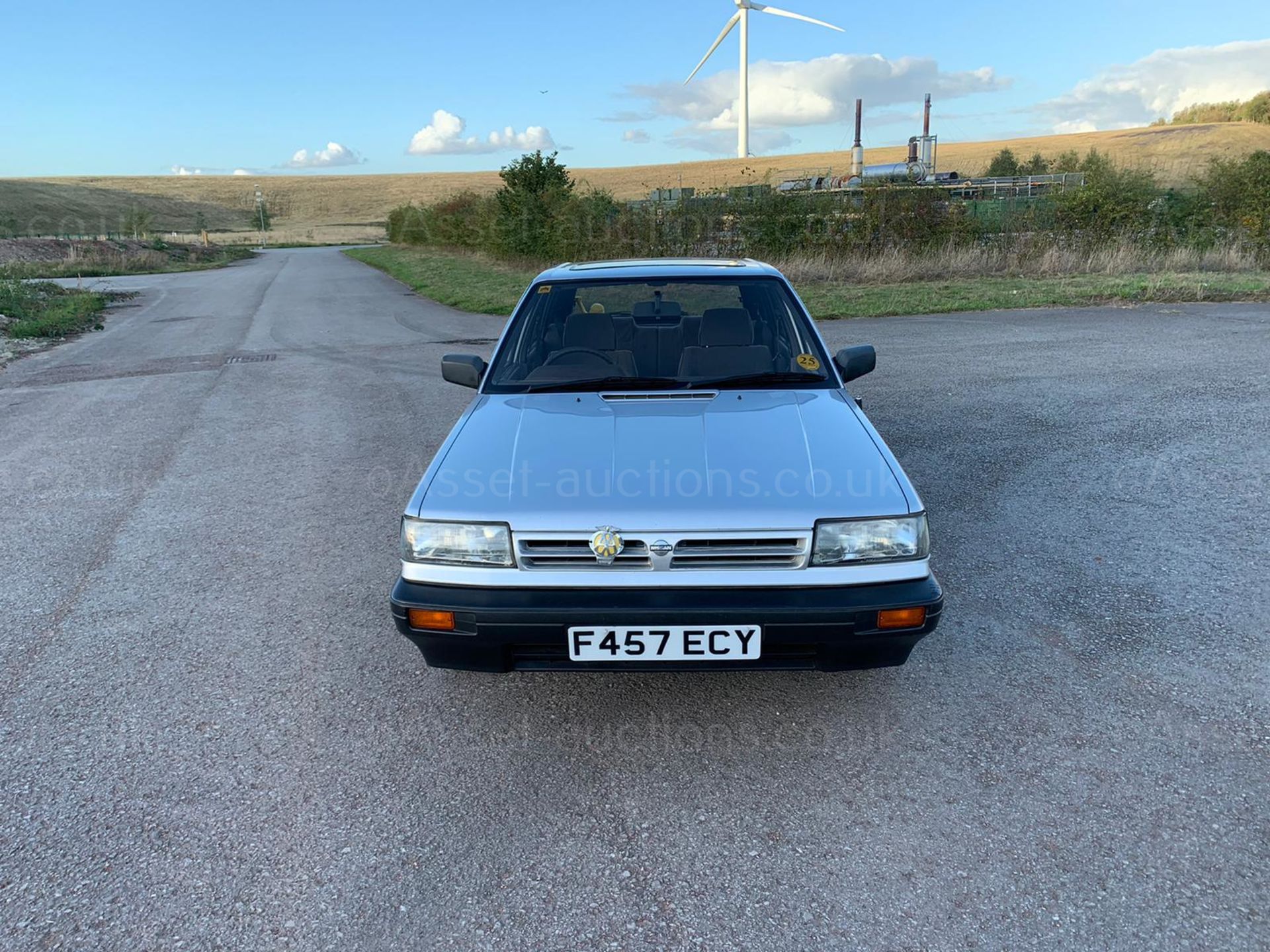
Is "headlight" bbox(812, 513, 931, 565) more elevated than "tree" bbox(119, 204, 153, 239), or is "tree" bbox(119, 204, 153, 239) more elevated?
"tree" bbox(119, 204, 153, 239)

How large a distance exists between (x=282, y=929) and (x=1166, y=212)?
1960cm

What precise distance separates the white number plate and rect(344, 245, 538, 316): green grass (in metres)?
12.8

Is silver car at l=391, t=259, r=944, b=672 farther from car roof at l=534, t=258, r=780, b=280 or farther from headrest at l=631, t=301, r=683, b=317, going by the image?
headrest at l=631, t=301, r=683, b=317

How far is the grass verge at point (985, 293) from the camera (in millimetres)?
13375

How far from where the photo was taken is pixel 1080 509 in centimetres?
504

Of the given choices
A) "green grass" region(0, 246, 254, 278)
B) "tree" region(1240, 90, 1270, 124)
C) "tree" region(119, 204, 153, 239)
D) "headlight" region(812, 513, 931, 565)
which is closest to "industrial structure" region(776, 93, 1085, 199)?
"headlight" region(812, 513, 931, 565)

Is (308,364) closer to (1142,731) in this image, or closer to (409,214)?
(1142,731)

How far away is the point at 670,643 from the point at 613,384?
1.43 m

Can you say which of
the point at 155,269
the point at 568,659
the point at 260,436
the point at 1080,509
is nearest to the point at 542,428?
the point at 568,659

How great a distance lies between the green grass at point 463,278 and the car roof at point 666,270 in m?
10.6

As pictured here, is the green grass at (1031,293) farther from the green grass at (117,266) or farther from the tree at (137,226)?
the tree at (137,226)

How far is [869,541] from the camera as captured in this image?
2766 mm

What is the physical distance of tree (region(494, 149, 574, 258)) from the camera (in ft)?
72.1

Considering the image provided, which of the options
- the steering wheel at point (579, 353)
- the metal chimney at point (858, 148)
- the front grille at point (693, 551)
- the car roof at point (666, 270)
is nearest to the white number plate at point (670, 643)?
the front grille at point (693, 551)
